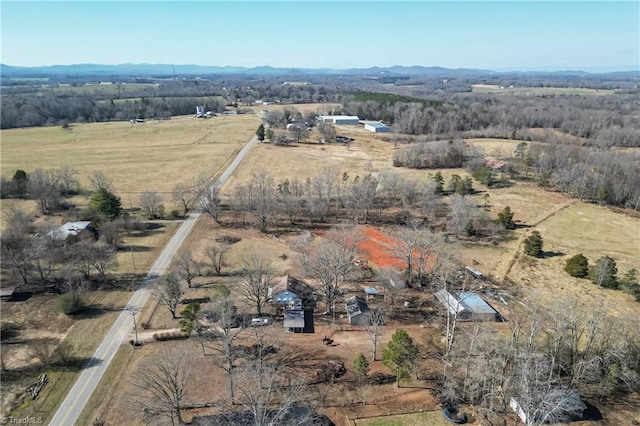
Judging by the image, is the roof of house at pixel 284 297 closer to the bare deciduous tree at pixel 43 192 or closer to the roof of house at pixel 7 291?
the roof of house at pixel 7 291

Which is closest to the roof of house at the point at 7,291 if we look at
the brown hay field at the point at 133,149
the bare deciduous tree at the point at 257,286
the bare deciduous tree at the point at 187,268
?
the bare deciduous tree at the point at 187,268

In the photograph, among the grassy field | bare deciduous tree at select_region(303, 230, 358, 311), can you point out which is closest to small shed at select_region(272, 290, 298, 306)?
bare deciduous tree at select_region(303, 230, 358, 311)

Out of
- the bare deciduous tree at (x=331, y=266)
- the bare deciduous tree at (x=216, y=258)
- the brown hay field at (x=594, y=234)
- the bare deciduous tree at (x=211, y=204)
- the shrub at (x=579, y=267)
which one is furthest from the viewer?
the bare deciduous tree at (x=211, y=204)

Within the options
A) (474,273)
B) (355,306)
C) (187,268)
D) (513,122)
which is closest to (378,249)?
(474,273)

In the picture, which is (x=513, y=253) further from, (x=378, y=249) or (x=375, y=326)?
(x=375, y=326)

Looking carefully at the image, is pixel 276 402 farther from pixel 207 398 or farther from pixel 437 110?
pixel 437 110

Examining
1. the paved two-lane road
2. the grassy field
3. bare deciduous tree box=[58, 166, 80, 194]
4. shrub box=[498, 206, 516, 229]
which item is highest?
bare deciduous tree box=[58, 166, 80, 194]

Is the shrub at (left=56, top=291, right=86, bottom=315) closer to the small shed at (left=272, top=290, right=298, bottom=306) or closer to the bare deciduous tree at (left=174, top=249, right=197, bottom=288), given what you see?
the bare deciduous tree at (left=174, top=249, right=197, bottom=288)
